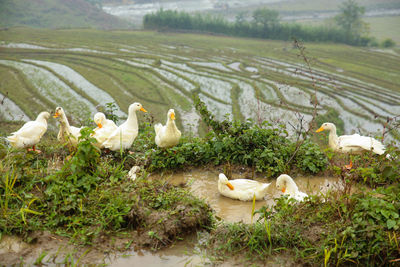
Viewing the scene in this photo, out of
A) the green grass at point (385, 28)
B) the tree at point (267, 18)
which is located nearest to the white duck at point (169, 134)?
the tree at point (267, 18)

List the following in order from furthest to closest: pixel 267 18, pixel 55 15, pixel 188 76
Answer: pixel 55 15 → pixel 267 18 → pixel 188 76

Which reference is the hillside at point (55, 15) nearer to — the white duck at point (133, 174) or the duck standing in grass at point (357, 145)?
the white duck at point (133, 174)

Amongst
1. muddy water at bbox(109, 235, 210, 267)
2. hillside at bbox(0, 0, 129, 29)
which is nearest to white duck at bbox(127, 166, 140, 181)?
muddy water at bbox(109, 235, 210, 267)

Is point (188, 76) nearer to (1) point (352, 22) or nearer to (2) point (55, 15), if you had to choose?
(1) point (352, 22)

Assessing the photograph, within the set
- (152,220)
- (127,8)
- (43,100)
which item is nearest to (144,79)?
(43,100)

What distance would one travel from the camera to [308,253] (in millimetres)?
2885

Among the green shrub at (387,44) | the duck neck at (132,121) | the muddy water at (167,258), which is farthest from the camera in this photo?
the green shrub at (387,44)

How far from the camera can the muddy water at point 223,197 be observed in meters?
3.71

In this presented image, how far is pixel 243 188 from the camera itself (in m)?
3.89

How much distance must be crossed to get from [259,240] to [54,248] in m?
1.75

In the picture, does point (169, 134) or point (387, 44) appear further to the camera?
point (387, 44)

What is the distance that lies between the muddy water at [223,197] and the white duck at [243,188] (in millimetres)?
88

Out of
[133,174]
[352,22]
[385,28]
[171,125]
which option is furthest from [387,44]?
[133,174]

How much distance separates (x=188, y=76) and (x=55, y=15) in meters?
15.4
